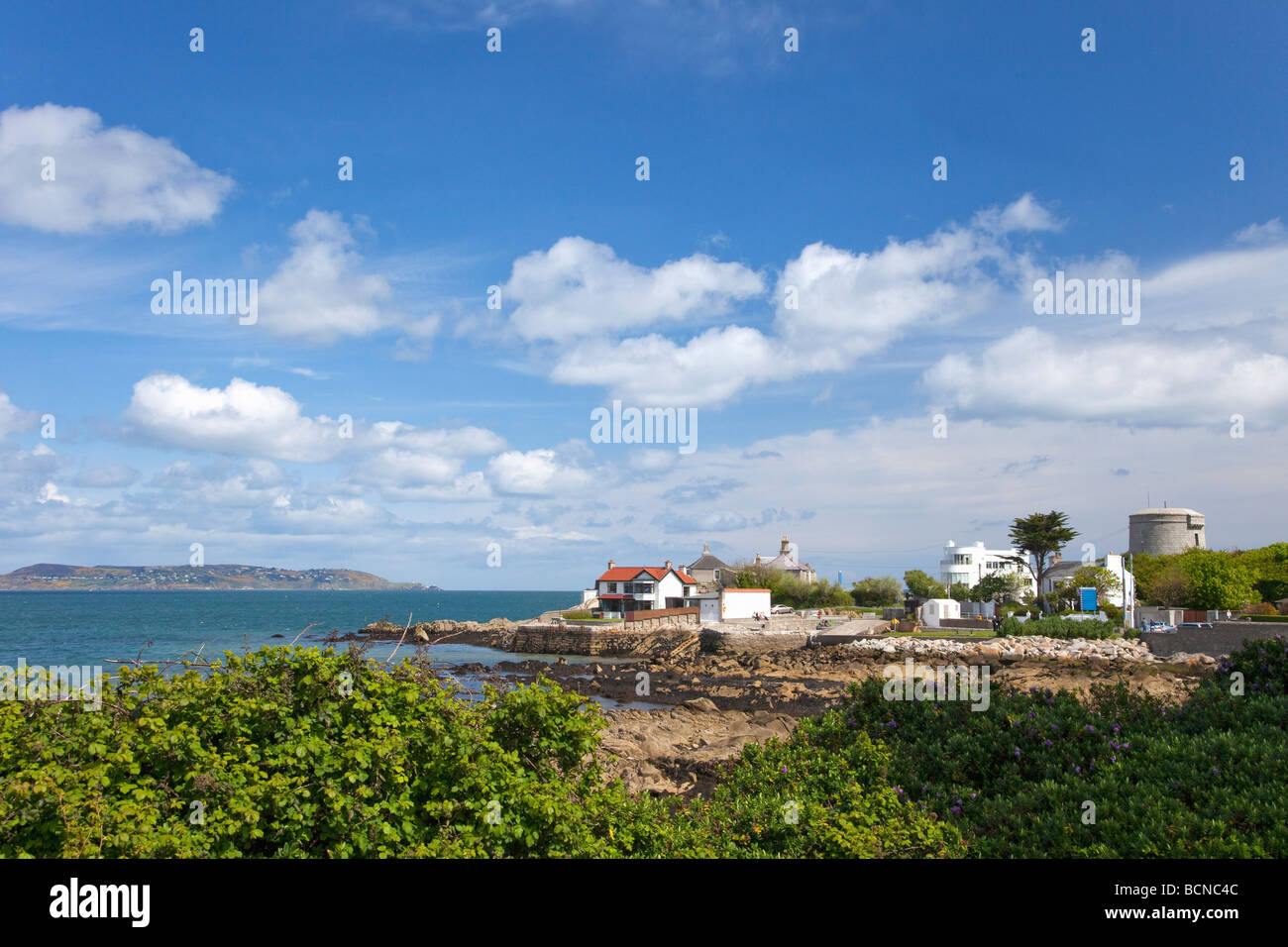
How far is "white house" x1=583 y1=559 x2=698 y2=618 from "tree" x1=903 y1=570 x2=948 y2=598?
22932 millimetres

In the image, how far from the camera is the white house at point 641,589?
78.0 m

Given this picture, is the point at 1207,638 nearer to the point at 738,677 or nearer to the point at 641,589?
the point at 738,677

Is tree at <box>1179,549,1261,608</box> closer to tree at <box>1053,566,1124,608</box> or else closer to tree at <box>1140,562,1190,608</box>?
tree at <box>1140,562,1190,608</box>

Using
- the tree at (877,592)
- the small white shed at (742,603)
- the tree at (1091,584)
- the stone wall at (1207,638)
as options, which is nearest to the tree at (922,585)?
the tree at (877,592)

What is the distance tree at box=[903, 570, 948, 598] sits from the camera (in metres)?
78.0

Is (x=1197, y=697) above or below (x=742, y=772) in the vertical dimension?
above

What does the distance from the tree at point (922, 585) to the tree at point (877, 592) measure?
1.81 meters

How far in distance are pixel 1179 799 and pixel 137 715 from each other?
8.56 m

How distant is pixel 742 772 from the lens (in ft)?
34.1

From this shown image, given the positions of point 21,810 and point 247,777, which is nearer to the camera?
point 21,810

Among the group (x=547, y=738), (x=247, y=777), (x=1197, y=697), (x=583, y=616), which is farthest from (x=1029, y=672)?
(x=583, y=616)
